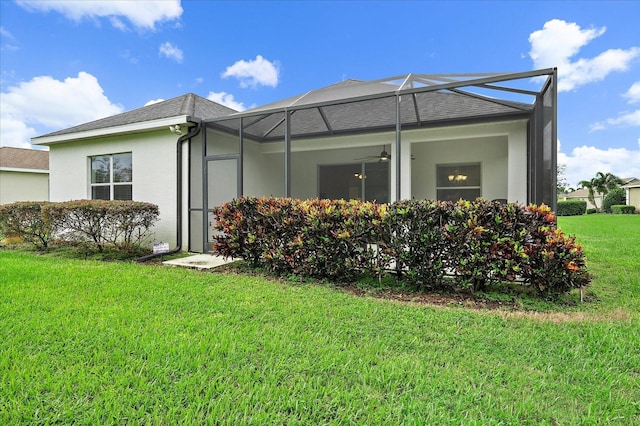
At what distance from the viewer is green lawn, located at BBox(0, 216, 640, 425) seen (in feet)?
5.99

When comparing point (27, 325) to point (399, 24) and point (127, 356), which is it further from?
point (399, 24)

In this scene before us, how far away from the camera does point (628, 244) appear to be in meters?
8.40

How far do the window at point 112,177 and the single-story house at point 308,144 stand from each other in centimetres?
3

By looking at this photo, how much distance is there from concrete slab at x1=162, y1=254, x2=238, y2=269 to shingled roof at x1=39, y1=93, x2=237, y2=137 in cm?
309

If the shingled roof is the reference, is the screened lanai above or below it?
below

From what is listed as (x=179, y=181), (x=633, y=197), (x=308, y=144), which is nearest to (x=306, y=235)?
(x=179, y=181)

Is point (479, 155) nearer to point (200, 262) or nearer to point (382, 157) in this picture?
point (382, 157)

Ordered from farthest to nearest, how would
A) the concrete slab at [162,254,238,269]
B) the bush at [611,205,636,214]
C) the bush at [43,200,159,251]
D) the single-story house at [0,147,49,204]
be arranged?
1. the bush at [611,205,636,214]
2. the single-story house at [0,147,49,204]
3. the bush at [43,200,159,251]
4. the concrete slab at [162,254,238,269]

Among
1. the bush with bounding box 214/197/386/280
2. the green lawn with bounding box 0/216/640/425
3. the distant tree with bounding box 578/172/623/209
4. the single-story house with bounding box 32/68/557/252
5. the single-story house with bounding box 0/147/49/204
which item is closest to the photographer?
the green lawn with bounding box 0/216/640/425

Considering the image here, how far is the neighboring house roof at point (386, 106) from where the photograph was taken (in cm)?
550

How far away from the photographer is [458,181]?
913 cm

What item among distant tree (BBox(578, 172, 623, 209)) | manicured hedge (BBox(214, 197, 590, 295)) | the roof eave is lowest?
manicured hedge (BBox(214, 197, 590, 295))

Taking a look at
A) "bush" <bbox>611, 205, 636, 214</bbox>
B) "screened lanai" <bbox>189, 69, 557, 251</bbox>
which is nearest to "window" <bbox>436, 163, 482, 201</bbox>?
"screened lanai" <bbox>189, 69, 557, 251</bbox>

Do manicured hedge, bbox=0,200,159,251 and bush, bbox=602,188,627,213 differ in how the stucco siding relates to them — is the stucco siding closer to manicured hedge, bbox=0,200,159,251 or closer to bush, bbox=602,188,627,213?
bush, bbox=602,188,627,213
